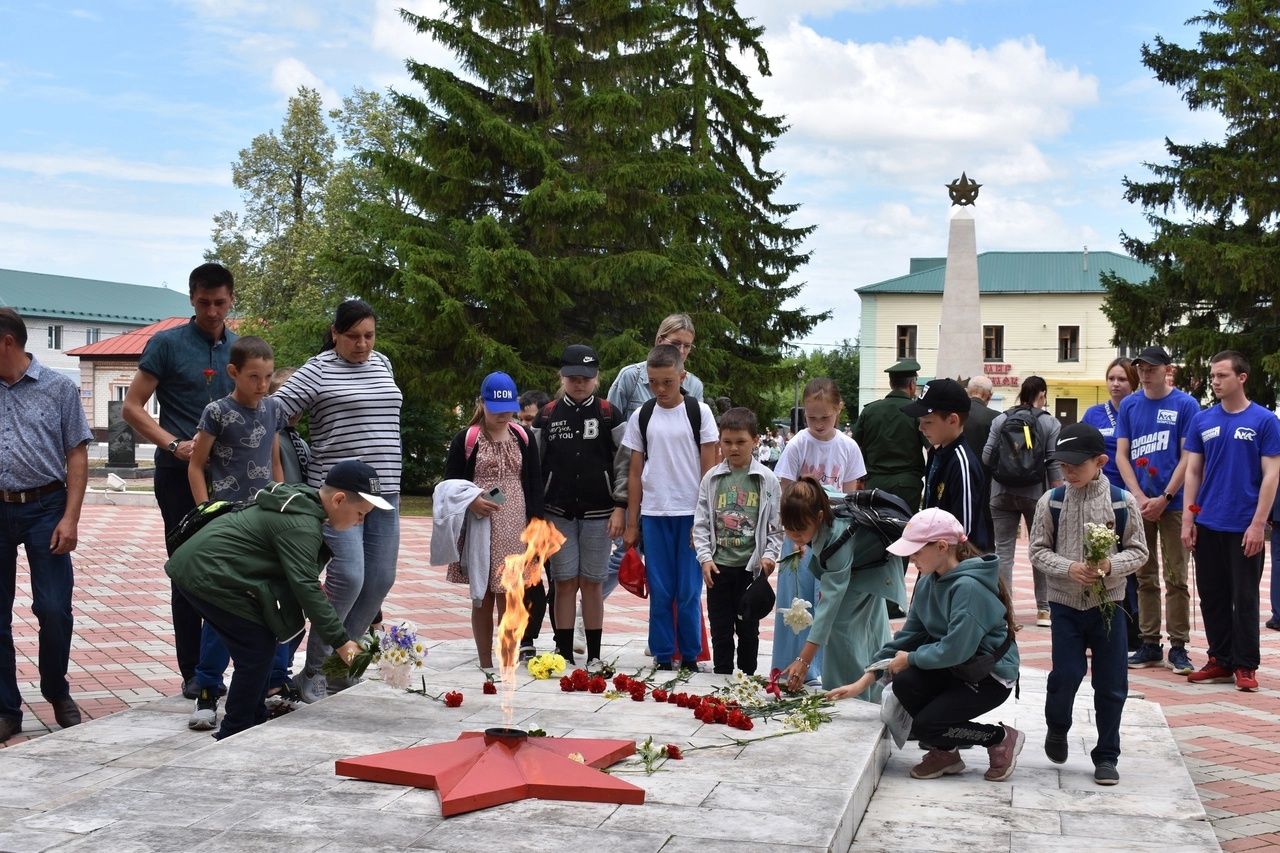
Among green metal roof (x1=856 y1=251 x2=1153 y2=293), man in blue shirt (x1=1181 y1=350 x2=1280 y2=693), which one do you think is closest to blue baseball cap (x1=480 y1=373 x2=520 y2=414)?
man in blue shirt (x1=1181 y1=350 x2=1280 y2=693)

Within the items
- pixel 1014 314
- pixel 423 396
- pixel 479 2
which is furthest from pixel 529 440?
pixel 1014 314

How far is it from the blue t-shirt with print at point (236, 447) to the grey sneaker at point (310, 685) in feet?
3.09

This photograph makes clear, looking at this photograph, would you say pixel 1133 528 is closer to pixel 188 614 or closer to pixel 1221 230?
pixel 188 614

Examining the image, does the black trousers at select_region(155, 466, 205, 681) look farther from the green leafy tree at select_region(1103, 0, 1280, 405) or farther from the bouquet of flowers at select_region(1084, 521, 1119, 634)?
the green leafy tree at select_region(1103, 0, 1280, 405)

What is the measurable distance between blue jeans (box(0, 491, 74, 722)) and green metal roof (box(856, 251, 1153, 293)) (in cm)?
5821

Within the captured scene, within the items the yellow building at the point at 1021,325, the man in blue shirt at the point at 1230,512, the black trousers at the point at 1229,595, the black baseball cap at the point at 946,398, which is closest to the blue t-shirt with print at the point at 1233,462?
the man in blue shirt at the point at 1230,512

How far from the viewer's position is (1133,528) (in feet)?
17.4

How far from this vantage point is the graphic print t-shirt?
668 centimetres

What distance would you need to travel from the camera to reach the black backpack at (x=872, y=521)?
19.3ft

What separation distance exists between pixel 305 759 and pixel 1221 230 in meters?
28.2

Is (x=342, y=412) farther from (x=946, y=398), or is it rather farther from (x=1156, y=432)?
(x=1156, y=432)

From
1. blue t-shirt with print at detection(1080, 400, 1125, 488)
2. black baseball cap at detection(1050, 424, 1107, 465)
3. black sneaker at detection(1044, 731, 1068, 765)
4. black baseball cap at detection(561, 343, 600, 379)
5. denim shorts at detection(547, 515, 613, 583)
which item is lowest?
black sneaker at detection(1044, 731, 1068, 765)

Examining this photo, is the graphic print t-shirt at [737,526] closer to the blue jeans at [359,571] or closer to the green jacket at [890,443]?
the blue jeans at [359,571]

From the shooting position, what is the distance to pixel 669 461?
6.93 metres
